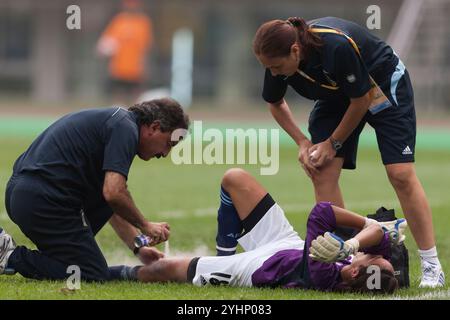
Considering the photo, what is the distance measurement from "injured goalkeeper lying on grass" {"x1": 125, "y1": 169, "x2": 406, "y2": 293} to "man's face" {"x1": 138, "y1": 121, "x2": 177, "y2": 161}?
1.78ft

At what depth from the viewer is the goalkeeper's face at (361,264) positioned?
6.79 meters

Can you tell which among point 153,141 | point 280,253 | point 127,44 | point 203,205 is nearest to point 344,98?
point 280,253

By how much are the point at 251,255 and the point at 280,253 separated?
20 centimetres

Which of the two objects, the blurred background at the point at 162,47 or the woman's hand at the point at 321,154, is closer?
the woman's hand at the point at 321,154

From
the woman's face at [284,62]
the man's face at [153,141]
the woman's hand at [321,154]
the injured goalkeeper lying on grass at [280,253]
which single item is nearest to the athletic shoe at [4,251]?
the injured goalkeeper lying on grass at [280,253]

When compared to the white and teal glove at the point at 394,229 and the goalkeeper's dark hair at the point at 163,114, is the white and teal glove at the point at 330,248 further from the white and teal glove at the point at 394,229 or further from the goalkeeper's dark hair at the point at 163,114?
the goalkeeper's dark hair at the point at 163,114

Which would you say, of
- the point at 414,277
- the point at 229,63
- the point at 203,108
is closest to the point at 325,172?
the point at 414,277

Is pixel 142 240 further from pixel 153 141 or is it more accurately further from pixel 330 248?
pixel 330 248

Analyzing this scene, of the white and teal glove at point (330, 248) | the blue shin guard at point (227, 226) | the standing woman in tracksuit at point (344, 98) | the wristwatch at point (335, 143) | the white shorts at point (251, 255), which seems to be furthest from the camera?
the wristwatch at point (335, 143)

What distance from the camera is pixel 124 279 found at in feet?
24.7

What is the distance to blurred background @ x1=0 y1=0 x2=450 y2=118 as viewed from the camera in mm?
37656

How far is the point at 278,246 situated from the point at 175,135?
104 cm

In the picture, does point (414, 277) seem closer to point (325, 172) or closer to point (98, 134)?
point (325, 172)
